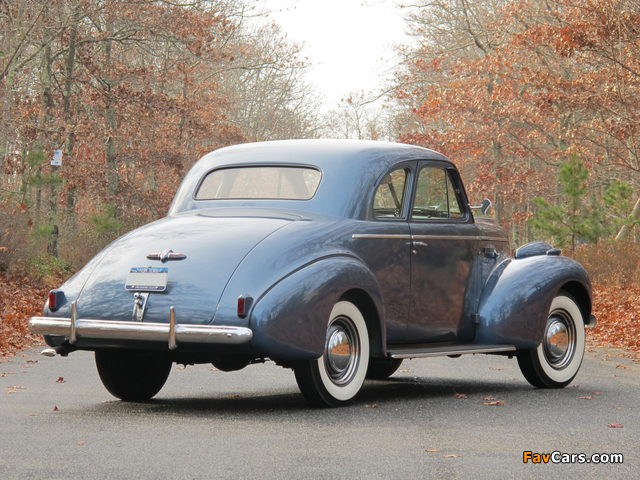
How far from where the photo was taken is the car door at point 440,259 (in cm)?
787

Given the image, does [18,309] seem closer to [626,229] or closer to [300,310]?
[300,310]

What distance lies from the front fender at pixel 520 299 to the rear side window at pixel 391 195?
4.12 feet

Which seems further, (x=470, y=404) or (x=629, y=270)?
(x=629, y=270)

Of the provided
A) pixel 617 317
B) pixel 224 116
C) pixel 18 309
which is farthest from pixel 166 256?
pixel 224 116

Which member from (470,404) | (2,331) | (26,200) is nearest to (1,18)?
(26,200)

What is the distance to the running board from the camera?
7.29 m

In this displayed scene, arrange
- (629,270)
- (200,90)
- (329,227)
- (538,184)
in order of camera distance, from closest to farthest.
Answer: (329,227)
(629,270)
(200,90)
(538,184)

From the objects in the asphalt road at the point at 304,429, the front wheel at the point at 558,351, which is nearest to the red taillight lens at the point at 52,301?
the asphalt road at the point at 304,429

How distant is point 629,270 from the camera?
895 inches

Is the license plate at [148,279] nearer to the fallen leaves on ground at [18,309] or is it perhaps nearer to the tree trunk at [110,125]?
the fallen leaves on ground at [18,309]

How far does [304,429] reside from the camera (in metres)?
5.95

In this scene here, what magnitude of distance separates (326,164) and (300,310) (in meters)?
1.75

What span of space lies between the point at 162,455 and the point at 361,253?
2.68 m

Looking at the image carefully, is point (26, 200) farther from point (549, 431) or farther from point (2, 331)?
point (549, 431)
